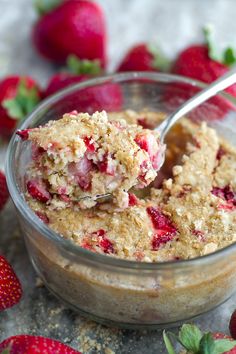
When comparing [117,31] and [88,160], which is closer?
[88,160]

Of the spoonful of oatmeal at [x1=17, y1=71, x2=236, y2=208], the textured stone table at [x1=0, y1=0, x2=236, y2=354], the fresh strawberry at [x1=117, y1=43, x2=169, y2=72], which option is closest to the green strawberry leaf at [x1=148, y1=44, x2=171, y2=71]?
the fresh strawberry at [x1=117, y1=43, x2=169, y2=72]

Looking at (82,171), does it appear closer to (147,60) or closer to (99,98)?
(99,98)

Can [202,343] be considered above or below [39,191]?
below

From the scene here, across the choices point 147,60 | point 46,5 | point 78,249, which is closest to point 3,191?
point 78,249

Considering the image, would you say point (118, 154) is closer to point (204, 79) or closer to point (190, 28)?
point (204, 79)

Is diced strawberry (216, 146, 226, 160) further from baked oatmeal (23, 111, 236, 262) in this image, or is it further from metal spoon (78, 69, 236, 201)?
metal spoon (78, 69, 236, 201)
